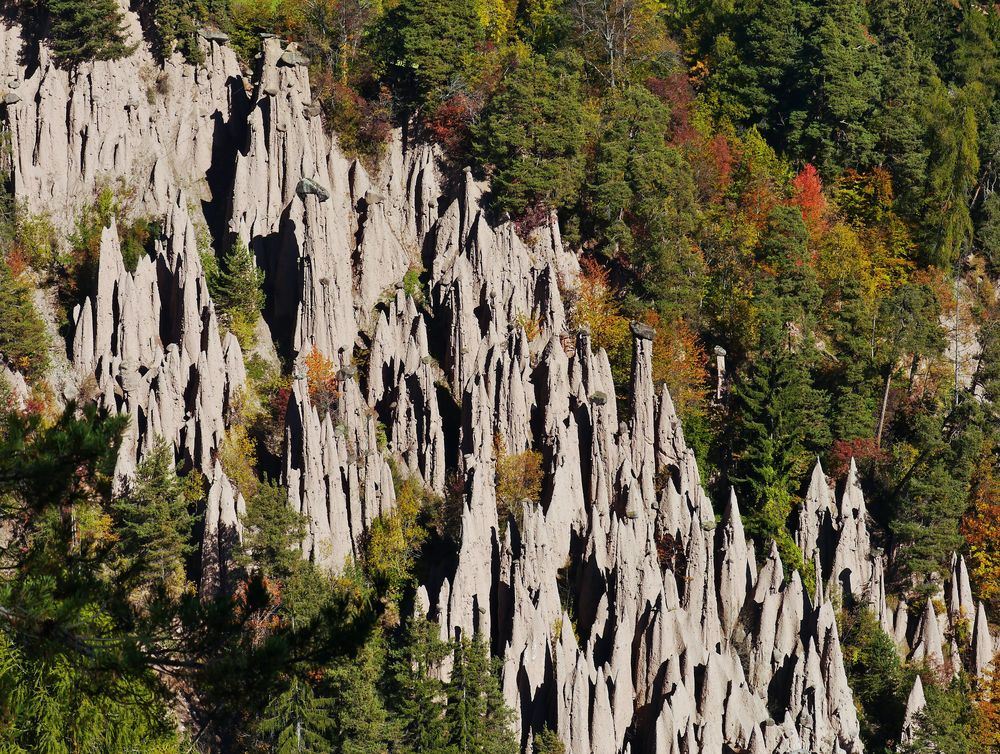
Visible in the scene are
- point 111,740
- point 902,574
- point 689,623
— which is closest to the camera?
point 111,740

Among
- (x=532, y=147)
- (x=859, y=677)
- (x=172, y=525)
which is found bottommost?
(x=859, y=677)

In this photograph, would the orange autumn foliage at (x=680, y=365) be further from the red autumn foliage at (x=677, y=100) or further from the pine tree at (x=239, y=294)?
the pine tree at (x=239, y=294)

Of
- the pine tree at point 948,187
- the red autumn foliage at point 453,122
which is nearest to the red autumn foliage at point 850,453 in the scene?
the pine tree at point 948,187

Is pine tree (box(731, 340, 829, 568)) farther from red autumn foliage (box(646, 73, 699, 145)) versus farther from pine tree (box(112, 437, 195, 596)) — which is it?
pine tree (box(112, 437, 195, 596))

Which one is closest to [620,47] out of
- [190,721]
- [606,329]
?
[606,329]

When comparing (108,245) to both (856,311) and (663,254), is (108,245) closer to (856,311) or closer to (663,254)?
(663,254)

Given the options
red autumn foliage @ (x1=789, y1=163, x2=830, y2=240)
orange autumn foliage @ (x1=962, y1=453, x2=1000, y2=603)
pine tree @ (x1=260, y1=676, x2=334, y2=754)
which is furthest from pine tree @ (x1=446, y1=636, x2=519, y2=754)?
red autumn foliage @ (x1=789, y1=163, x2=830, y2=240)
